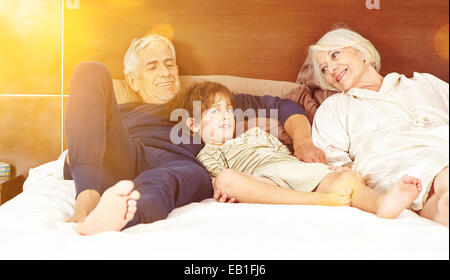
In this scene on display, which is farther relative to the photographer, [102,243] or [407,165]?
[407,165]

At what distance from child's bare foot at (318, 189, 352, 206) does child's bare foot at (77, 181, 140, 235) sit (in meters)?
0.45

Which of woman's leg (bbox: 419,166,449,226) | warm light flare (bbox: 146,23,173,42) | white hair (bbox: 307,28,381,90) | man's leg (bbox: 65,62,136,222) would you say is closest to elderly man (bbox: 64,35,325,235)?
man's leg (bbox: 65,62,136,222)

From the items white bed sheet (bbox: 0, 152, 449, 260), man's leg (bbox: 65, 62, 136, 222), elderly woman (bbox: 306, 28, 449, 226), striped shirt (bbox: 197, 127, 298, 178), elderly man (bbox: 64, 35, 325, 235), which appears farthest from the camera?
striped shirt (bbox: 197, 127, 298, 178)

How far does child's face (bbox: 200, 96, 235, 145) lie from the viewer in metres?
1.26

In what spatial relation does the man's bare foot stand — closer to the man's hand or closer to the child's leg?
the child's leg

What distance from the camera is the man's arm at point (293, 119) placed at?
121 centimetres

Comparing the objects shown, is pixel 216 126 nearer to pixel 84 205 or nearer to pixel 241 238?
pixel 84 205

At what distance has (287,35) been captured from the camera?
5.41 feet

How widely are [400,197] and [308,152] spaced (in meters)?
0.45

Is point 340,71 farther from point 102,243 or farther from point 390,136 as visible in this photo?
point 102,243

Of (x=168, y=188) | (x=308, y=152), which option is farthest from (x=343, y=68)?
(x=168, y=188)

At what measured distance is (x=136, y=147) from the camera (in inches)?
45.9
